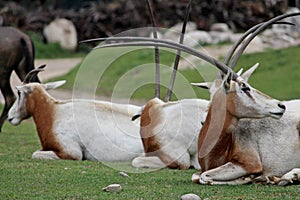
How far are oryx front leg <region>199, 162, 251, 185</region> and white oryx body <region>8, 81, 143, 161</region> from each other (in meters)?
2.42

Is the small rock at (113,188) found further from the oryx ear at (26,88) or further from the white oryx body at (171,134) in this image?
the oryx ear at (26,88)

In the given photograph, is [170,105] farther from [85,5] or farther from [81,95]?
[85,5]

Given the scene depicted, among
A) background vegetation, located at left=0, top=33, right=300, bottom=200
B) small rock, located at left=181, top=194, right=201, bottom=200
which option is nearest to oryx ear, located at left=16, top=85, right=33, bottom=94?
background vegetation, located at left=0, top=33, right=300, bottom=200

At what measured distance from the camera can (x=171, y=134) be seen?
26.6ft

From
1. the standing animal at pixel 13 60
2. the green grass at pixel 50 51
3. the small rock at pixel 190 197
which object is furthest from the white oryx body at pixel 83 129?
the green grass at pixel 50 51

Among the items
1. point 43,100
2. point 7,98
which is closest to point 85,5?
point 7,98

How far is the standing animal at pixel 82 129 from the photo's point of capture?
884 cm

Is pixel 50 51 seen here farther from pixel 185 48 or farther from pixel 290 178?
pixel 290 178

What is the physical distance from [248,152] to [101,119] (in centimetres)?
281

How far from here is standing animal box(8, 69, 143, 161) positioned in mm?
8836

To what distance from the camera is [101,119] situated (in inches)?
358

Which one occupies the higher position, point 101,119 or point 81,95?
point 101,119

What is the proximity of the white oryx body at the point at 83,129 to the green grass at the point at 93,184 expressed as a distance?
35cm

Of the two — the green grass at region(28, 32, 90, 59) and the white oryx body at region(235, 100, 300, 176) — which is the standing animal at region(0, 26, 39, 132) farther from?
the green grass at region(28, 32, 90, 59)
